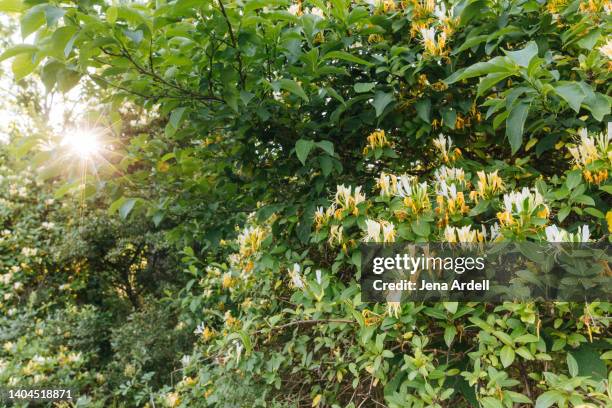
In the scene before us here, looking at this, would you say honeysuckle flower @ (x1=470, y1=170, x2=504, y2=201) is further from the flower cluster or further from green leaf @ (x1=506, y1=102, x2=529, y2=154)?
the flower cluster

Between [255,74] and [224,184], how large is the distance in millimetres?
649

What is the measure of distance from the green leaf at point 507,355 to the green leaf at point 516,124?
1.56 ft

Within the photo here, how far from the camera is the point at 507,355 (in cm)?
97

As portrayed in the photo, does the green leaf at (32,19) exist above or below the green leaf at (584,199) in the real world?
above

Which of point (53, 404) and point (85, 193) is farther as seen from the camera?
point (53, 404)

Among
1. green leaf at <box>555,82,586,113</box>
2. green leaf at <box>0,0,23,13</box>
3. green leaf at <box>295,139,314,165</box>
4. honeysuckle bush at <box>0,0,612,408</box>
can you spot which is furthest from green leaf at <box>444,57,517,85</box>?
green leaf at <box>0,0,23,13</box>

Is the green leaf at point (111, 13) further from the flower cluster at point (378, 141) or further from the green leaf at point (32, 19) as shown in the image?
the flower cluster at point (378, 141)

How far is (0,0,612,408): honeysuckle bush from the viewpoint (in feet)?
3.35

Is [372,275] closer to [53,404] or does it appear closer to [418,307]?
[418,307]

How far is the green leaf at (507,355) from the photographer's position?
0.96 m

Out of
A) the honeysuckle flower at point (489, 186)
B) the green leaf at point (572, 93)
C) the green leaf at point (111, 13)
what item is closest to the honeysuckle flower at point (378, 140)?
the honeysuckle flower at point (489, 186)

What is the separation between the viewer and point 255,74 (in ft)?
4.59

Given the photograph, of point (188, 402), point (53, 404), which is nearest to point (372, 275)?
point (188, 402)

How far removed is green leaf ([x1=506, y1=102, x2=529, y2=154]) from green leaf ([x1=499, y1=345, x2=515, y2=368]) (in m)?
0.47
